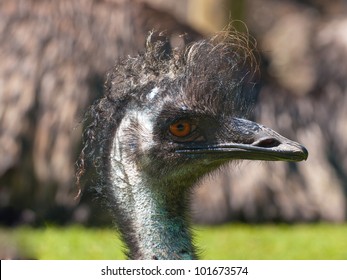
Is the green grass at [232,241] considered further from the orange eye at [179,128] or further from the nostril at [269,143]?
the nostril at [269,143]

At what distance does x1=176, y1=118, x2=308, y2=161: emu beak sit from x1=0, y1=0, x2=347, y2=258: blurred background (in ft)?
7.56

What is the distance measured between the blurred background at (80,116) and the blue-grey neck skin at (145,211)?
86.9 inches

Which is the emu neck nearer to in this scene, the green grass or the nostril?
the nostril

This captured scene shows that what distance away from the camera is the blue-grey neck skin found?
340cm

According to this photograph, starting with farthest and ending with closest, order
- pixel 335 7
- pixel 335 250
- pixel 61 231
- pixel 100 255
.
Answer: pixel 335 7
pixel 61 231
pixel 335 250
pixel 100 255

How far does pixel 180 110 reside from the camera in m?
3.32

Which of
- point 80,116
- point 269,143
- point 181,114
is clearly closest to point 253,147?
point 269,143

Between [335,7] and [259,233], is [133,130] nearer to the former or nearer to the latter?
[259,233]

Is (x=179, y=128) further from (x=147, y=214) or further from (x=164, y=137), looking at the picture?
(x=147, y=214)

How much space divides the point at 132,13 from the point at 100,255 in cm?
158

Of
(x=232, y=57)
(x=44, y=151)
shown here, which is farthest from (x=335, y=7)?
(x=232, y=57)

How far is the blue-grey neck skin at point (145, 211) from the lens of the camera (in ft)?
11.1

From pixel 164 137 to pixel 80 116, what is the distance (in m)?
2.33

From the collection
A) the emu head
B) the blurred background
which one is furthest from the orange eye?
the blurred background
